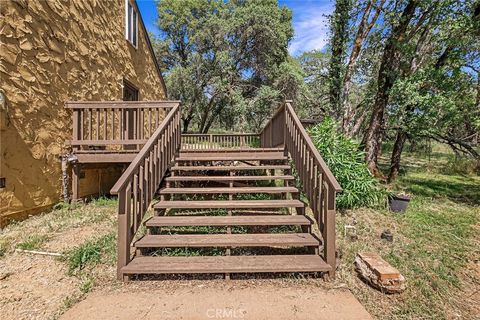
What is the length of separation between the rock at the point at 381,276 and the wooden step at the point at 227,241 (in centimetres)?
53

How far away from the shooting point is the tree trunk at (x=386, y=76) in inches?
258

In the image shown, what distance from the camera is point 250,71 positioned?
16.4 meters

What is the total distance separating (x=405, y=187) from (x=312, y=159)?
599cm

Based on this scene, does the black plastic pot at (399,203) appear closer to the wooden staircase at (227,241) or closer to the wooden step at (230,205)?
the wooden staircase at (227,241)

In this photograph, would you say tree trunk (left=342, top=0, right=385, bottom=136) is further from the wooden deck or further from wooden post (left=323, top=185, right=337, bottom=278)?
wooden post (left=323, top=185, right=337, bottom=278)

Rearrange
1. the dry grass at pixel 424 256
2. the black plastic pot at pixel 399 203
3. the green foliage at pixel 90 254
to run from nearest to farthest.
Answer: the dry grass at pixel 424 256 < the green foliage at pixel 90 254 < the black plastic pot at pixel 399 203

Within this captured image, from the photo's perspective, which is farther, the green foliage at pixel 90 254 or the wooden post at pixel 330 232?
the green foliage at pixel 90 254

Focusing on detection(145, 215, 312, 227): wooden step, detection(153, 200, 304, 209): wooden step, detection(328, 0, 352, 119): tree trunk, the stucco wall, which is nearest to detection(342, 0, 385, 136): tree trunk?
detection(328, 0, 352, 119): tree trunk

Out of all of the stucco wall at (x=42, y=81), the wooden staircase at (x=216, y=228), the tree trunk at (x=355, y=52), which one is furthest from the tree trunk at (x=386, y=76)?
the stucco wall at (x=42, y=81)

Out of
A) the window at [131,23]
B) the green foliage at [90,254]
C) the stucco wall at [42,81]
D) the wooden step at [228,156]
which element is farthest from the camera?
the window at [131,23]

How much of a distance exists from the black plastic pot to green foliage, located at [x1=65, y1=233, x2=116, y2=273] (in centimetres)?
499

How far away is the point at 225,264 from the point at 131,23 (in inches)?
300

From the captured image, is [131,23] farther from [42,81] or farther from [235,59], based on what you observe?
[235,59]

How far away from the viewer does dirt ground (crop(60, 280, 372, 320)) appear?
7.12 feet
